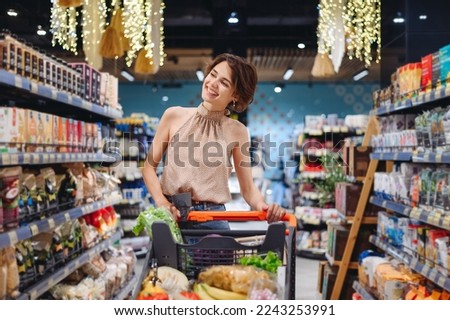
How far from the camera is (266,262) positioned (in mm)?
1779

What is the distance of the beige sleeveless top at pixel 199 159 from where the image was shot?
8.34 ft

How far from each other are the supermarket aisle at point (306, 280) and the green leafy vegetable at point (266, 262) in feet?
9.93

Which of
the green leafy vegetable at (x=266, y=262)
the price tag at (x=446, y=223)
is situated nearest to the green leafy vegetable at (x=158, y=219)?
the green leafy vegetable at (x=266, y=262)

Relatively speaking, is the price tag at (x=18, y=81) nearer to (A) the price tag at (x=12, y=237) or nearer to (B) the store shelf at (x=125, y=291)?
(A) the price tag at (x=12, y=237)

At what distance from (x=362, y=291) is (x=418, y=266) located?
0.86m

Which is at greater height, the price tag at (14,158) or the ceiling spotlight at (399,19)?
the ceiling spotlight at (399,19)

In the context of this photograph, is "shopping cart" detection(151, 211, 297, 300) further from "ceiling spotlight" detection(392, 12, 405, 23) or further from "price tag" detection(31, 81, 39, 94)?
"ceiling spotlight" detection(392, 12, 405, 23)

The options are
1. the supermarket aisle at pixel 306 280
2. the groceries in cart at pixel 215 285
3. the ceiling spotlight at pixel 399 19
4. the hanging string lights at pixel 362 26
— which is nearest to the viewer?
the groceries in cart at pixel 215 285

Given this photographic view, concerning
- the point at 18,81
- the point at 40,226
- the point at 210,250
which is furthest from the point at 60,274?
the point at 210,250

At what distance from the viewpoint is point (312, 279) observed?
6.16 metres

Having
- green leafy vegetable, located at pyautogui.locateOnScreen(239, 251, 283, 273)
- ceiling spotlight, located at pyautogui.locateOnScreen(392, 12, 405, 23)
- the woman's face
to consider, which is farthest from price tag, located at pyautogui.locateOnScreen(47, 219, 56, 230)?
ceiling spotlight, located at pyautogui.locateOnScreen(392, 12, 405, 23)

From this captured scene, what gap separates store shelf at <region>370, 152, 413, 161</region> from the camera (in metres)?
3.71

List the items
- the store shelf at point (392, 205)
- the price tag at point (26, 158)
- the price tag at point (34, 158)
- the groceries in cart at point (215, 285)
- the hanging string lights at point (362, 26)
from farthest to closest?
the store shelf at point (392, 205) < the hanging string lights at point (362, 26) < the price tag at point (34, 158) < the price tag at point (26, 158) < the groceries in cart at point (215, 285)

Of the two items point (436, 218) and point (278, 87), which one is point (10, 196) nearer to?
point (436, 218)
